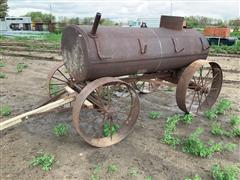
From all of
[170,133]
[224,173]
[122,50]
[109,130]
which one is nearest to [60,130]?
[109,130]

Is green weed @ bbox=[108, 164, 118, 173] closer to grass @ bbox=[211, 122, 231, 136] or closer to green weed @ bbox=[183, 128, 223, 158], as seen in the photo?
green weed @ bbox=[183, 128, 223, 158]

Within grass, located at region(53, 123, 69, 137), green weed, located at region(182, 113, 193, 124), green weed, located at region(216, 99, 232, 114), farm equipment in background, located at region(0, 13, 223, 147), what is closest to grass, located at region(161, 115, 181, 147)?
green weed, located at region(182, 113, 193, 124)

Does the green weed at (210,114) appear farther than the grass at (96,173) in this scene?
Yes

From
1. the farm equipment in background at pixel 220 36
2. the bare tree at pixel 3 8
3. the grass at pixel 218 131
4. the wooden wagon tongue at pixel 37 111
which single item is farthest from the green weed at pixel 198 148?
the bare tree at pixel 3 8

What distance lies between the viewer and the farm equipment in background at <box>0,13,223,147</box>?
3699 mm

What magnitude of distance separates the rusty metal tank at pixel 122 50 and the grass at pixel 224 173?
1.86 meters

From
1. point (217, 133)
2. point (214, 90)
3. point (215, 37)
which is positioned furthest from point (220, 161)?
point (215, 37)

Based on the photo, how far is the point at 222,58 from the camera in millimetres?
11648

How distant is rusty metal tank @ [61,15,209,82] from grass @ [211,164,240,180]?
1.86 meters

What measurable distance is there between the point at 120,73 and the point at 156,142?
1.19 metres

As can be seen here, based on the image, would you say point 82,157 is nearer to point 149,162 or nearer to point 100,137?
point 100,137

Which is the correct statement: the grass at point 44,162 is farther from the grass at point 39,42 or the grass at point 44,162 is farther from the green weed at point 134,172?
the grass at point 39,42

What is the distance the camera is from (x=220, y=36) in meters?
17.0

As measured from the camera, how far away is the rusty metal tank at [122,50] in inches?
146
